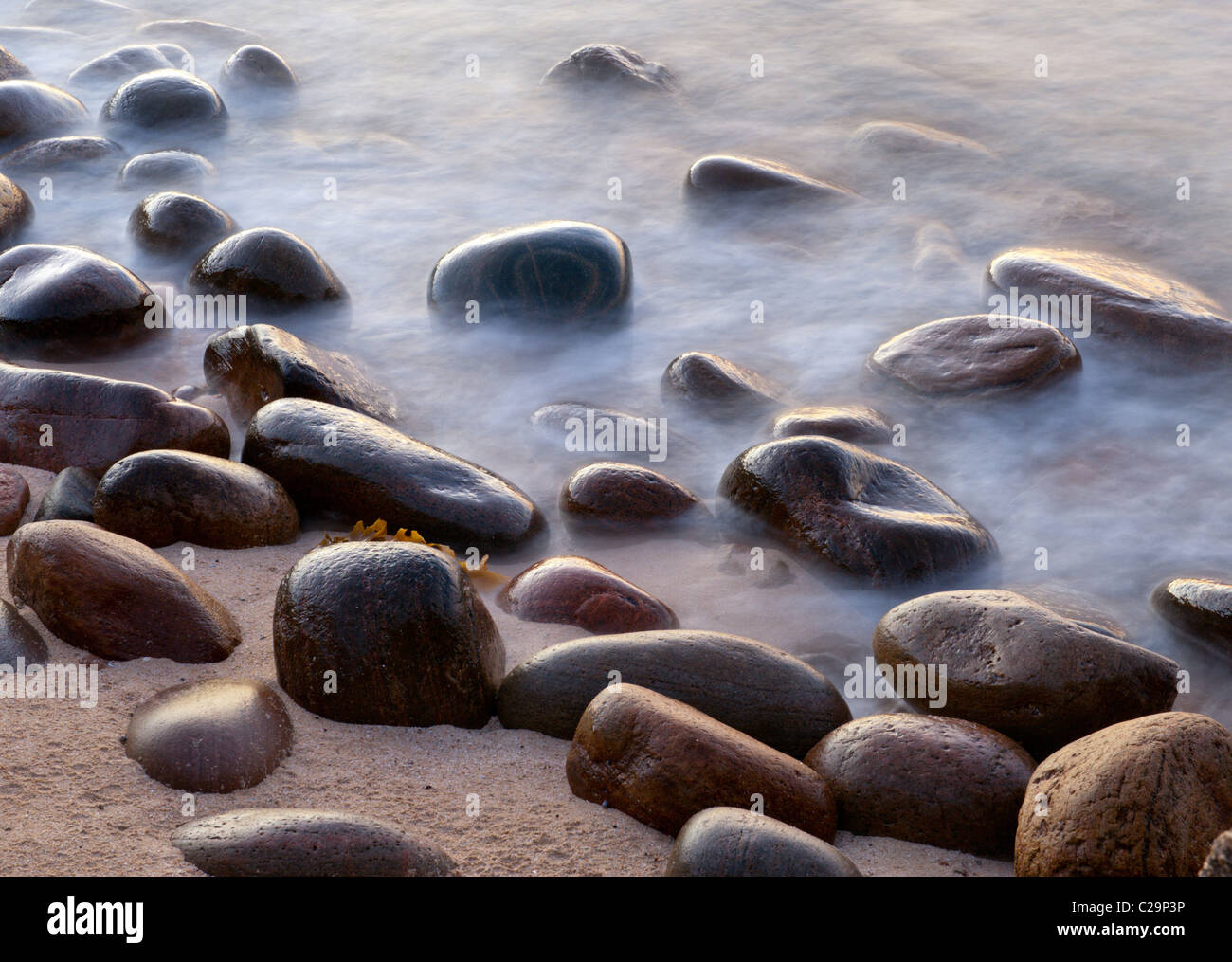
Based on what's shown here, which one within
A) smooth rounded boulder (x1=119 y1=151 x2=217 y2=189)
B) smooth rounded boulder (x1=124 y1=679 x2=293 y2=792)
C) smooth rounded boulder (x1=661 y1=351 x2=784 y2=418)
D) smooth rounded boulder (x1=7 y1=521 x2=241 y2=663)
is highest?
smooth rounded boulder (x1=119 y1=151 x2=217 y2=189)

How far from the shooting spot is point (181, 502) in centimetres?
325

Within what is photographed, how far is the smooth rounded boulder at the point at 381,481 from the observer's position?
11.6ft

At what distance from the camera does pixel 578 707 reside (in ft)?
8.72

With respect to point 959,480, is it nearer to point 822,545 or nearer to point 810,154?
point 822,545

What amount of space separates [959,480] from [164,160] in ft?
16.5

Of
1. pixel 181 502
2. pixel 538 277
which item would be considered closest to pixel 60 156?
pixel 538 277

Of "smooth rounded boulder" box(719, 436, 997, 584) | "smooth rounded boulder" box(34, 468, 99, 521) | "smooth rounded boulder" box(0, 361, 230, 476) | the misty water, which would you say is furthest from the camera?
the misty water

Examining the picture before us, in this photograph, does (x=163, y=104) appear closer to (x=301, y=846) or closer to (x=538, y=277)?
(x=538, y=277)

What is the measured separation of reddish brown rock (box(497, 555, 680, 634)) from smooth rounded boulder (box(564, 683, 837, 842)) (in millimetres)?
660

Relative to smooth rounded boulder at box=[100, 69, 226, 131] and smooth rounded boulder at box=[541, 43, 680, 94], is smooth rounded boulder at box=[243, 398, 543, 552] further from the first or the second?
smooth rounded boulder at box=[541, 43, 680, 94]

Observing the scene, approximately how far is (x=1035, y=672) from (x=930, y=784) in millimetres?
495

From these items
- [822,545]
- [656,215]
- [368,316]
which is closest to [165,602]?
[822,545]

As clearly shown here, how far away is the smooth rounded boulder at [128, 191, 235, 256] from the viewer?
217 inches

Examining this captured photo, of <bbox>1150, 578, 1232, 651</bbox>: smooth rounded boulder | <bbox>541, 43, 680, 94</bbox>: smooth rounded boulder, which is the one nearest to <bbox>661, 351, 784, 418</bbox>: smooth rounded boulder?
<bbox>1150, 578, 1232, 651</bbox>: smooth rounded boulder
